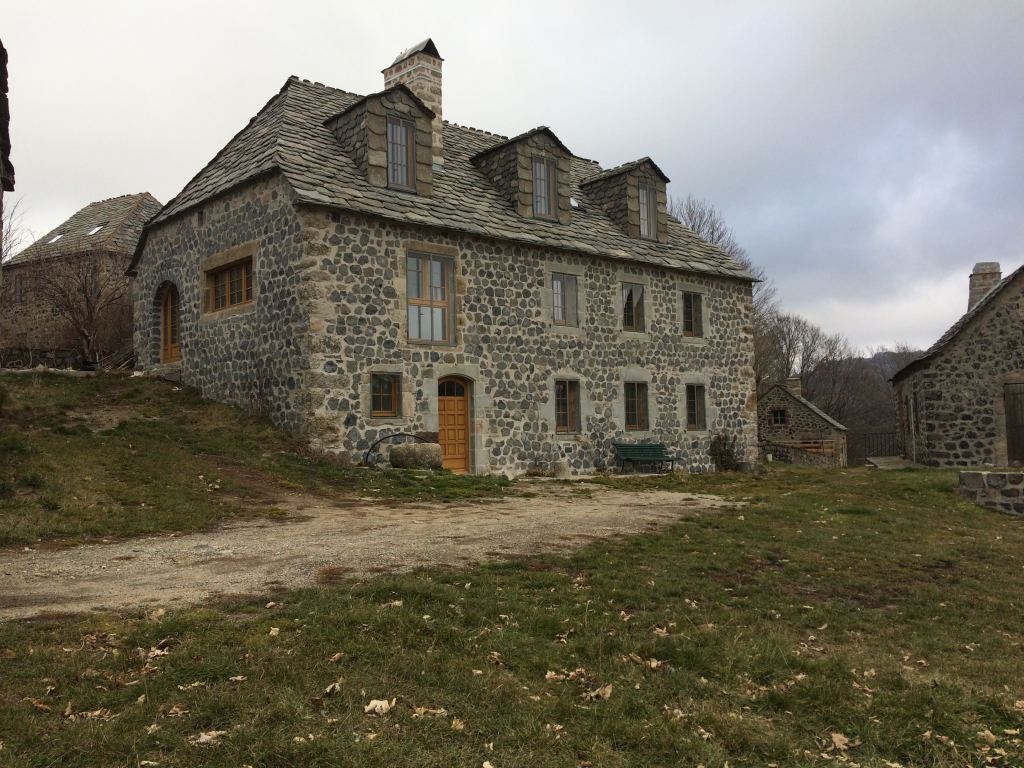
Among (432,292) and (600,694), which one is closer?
(600,694)

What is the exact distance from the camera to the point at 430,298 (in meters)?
17.2

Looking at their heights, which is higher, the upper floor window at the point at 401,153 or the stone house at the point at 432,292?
the upper floor window at the point at 401,153

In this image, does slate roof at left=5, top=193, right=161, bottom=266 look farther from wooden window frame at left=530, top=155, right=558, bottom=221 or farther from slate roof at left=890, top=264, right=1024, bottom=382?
slate roof at left=890, top=264, right=1024, bottom=382

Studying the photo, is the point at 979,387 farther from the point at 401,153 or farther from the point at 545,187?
the point at 401,153

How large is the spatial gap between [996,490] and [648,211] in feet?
38.7

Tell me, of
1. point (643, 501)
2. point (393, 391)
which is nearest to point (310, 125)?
point (393, 391)

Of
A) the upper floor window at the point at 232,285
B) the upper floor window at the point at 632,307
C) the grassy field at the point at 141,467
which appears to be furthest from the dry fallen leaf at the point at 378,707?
the upper floor window at the point at 632,307

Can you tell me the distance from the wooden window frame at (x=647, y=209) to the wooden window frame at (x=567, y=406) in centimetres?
541

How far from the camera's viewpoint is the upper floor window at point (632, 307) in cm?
2105

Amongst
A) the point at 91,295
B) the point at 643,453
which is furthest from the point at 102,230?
the point at 643,453

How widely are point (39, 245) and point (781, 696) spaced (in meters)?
36.1

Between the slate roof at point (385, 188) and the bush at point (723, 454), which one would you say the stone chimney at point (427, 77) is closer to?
the slate roof at point (385, 188)

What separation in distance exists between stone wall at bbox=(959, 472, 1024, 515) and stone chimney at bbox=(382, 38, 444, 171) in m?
13.1

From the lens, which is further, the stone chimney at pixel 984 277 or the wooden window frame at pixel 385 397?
the stone chimney at pixel 984 277
